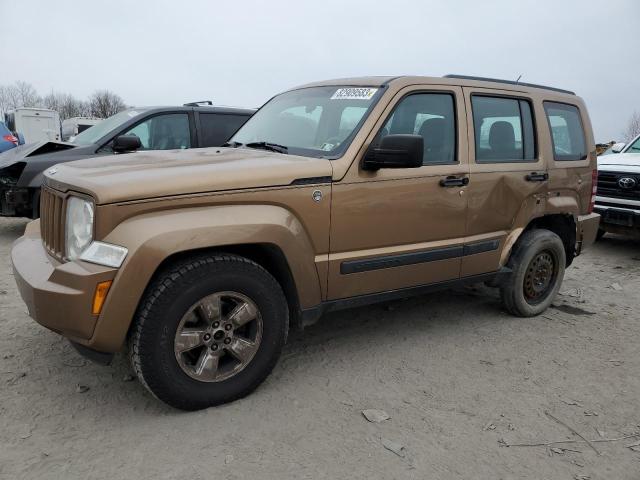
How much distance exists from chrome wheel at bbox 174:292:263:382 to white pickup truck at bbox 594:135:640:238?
604cm

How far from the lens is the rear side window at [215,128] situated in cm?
692

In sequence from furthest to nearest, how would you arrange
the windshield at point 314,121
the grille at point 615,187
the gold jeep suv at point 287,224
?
the grille at point 615,187 → the windshield at point 314,121 → the gold jeep suv at point 287,224

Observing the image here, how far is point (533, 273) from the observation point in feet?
14.7

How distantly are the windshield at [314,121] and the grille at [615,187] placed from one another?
5280 mm

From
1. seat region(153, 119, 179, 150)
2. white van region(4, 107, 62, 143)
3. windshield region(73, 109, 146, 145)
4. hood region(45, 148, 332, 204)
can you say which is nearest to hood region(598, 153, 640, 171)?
hood region(45, 148, 332, 204)

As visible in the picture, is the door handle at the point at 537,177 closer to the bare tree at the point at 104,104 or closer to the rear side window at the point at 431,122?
the rear side window at the point at 431,122

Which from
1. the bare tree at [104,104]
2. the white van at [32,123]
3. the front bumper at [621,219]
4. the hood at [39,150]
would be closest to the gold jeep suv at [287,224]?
the front bumper at [621,219]

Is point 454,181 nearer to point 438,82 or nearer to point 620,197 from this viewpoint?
point 438,82

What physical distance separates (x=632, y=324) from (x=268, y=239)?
348cm

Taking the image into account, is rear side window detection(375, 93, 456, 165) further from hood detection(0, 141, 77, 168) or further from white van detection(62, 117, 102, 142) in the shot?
white van detection(62, 117, 102, 142)

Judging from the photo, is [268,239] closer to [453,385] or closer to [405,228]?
[405,228]

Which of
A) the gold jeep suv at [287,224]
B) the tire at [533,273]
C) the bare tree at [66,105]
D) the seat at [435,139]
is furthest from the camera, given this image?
the bare tree at [66,105]

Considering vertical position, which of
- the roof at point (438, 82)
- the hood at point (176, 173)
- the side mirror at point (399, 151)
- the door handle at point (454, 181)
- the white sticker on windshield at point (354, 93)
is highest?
the roof at point (438, 82)

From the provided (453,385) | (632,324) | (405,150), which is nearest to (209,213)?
(405,150)
